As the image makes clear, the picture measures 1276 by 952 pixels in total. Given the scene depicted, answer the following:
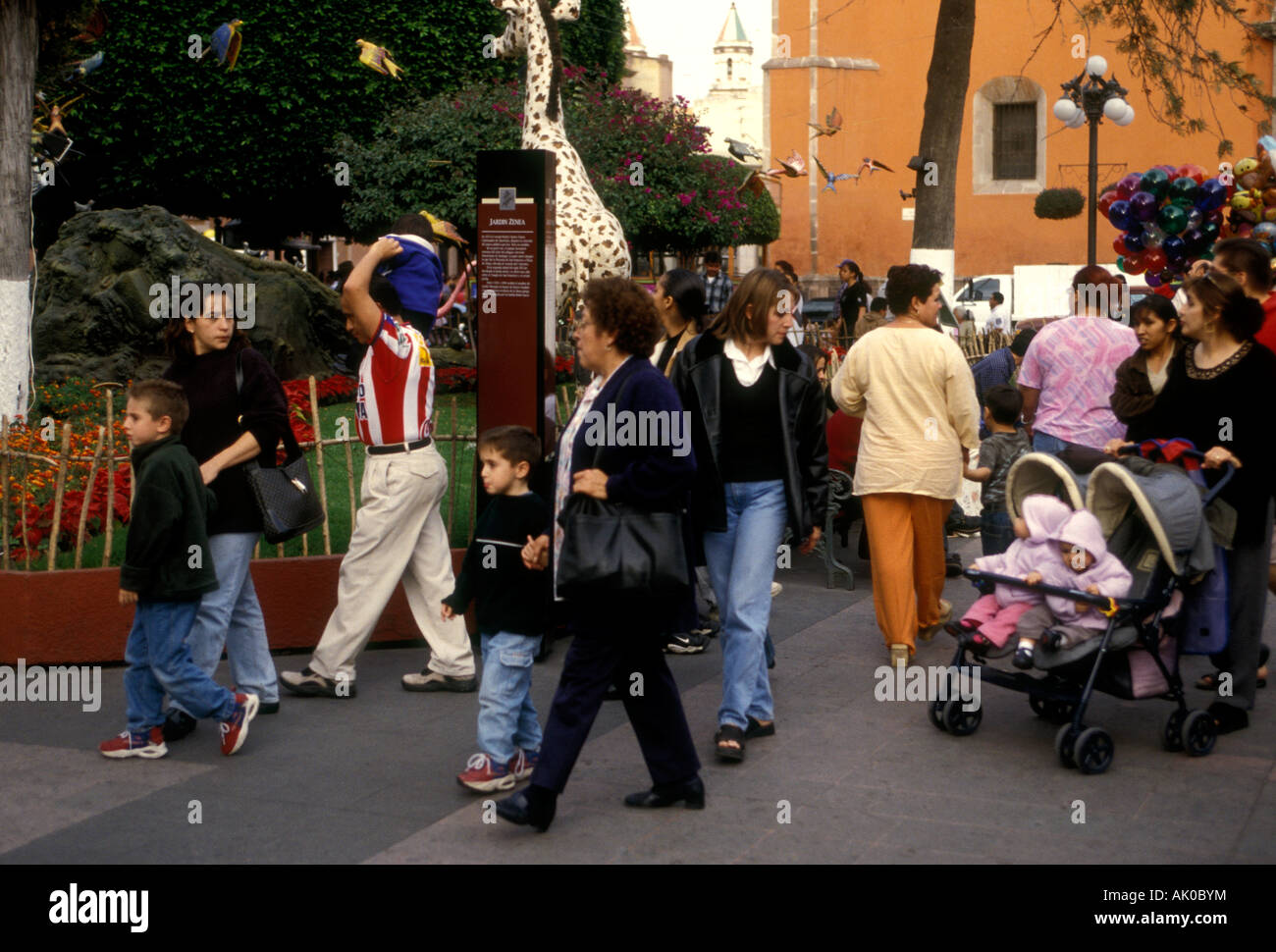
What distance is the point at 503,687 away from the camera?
5.65 metres

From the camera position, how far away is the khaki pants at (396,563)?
7039 millimetres

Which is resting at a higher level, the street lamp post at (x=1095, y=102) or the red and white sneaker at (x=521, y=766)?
the street lamp post at (x=1095, y=102)

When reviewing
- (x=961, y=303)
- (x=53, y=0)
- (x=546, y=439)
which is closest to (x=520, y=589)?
(x=546, y=439)

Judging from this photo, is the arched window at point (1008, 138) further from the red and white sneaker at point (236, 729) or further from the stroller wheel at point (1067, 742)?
the red and white sneaker at point (236, 729)

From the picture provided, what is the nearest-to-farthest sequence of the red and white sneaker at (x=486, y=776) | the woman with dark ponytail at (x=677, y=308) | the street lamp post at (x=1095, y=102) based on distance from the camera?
the red and white sneaker at (x=486, y=776) < the woman with dark ponytail at (x=677, y=308) < the street lamp post at (x=1095, y=102)

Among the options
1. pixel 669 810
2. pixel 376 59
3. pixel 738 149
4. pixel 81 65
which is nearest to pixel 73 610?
pixel 669 810

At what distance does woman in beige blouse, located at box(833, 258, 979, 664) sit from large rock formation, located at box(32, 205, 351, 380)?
9.14 meters

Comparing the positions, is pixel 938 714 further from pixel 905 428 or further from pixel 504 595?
pixel 504 595

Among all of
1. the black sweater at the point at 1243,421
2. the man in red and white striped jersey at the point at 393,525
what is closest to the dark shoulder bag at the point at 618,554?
the man in red and white striped jersey at the point at 393,525

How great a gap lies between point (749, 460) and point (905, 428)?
4.84 feet

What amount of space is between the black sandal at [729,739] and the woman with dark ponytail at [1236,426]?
1.93 metres

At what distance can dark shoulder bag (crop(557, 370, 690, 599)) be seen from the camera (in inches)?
205

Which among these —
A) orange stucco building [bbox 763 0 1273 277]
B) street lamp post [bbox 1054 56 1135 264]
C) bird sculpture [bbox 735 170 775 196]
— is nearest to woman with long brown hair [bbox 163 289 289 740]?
street lamp post [bbox 1054 56 1135 264]
